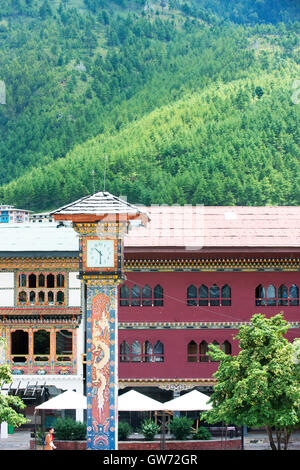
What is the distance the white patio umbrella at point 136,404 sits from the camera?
28.3 metres

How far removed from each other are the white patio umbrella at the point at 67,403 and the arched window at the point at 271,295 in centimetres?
797

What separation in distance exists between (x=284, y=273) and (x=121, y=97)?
105 meters

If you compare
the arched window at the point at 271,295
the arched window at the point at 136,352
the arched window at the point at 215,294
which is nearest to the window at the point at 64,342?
the arched window at the point at 136,352

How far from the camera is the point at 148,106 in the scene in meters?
126

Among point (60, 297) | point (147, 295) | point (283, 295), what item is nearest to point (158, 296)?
point (147, 295)

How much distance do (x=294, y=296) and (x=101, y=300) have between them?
11.8 meters

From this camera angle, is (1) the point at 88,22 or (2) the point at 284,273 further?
(1) the point at 88,22

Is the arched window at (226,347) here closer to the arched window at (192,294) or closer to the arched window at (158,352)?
the arched window at (192,294)

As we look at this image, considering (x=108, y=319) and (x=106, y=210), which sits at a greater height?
(x=106, y=210)

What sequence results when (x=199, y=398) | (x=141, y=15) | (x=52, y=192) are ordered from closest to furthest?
(x=199, y=398), (x=52, y=192), (x=141, y=15)

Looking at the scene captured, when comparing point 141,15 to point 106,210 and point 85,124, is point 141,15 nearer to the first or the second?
point 85,124
